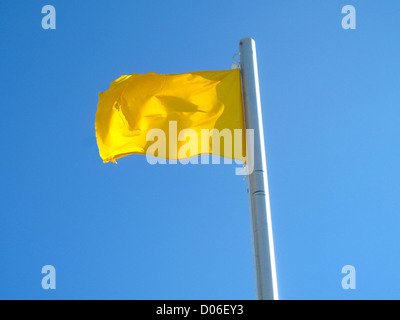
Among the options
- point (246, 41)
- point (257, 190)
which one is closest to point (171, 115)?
point (246, 41)

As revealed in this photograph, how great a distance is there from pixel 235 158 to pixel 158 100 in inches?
93.5

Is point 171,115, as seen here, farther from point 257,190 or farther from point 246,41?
point 257,190

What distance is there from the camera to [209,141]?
1259 centimetres

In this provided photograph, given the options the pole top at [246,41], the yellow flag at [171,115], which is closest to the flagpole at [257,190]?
the pole top at [246,41]

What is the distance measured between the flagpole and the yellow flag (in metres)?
0.46

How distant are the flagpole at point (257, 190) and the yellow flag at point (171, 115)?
0.46m

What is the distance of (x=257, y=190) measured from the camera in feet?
36.4

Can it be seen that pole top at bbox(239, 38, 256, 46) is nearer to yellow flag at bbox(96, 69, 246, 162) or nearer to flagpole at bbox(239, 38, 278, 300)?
flagpole at bbox(239, 38, 278, 300)

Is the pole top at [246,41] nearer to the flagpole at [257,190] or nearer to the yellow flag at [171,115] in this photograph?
the flagpole at [257,190]

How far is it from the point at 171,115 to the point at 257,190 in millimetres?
2815
